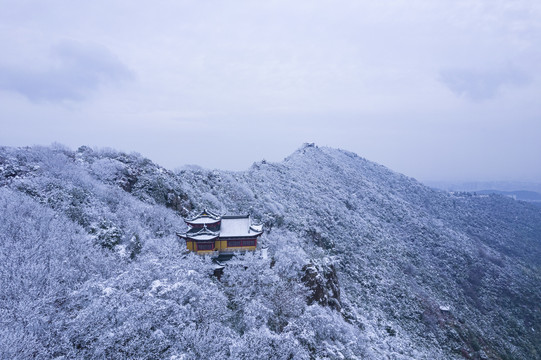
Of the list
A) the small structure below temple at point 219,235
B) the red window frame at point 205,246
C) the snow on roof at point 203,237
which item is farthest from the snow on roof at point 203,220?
the red window frame at point 205,246

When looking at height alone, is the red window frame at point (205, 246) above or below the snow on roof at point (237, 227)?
below

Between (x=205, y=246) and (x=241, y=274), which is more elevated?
(x=205, y=246)

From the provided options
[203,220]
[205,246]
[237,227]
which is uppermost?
[203,220]

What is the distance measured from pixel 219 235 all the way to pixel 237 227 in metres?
2.18

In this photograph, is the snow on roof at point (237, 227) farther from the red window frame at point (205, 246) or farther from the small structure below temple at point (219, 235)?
the red window frame at point (205, 246)

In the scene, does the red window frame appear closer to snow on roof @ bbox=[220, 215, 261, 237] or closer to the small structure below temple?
the small structure below temple

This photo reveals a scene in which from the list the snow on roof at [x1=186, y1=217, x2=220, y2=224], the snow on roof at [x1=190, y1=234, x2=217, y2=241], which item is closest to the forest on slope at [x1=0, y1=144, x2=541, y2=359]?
the snow on roof at [x1=190, y1=234, x2=217, y2=241]

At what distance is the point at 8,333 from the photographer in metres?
11.0

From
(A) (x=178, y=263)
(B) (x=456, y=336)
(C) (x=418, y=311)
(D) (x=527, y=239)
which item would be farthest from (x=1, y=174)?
(D) (x=527, y=239)

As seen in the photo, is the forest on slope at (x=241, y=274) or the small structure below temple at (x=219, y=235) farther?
the small structure below temple at (x=219, y=235)

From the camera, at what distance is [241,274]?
23484mm

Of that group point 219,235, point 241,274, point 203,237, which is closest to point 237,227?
point 219,235

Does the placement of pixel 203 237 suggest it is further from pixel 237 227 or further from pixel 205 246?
pixel 237 227

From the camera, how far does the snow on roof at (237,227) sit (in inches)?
1115
